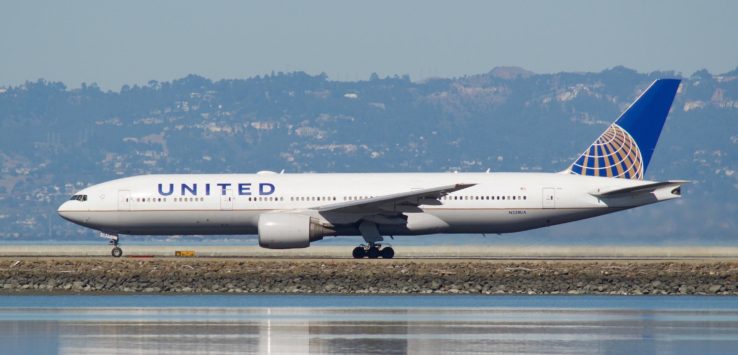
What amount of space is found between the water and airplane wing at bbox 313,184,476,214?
642 centimetres

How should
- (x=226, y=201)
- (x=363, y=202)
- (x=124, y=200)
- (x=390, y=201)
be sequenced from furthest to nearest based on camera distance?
(x=124, y=200) → (x=226, y=201) → (x=390, y=201) → (x=363, y=202)

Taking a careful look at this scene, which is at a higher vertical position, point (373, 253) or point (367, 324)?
point (373, 253)

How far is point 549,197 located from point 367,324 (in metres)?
17.4

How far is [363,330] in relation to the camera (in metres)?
30.7

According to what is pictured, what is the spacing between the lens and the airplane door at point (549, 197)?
4825cm

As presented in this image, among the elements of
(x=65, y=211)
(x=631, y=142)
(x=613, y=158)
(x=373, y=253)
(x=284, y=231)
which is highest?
(x=631, y=142)

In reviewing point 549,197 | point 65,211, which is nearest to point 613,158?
point 549,197

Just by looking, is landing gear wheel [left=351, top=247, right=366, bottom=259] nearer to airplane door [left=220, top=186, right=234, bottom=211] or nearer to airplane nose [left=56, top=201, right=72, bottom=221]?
airplane door [left=220, top=186, right=234, bottom=211]

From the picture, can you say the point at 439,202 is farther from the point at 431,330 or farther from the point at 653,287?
the point at 431,330

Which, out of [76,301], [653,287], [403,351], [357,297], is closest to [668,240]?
[653,287]

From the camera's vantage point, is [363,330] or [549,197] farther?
[549,197]

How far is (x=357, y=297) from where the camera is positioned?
132 feet

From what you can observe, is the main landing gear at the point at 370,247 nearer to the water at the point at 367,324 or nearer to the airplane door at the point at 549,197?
the airplane door at the point at 549,197

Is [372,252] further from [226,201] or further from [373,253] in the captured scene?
[226,201]
